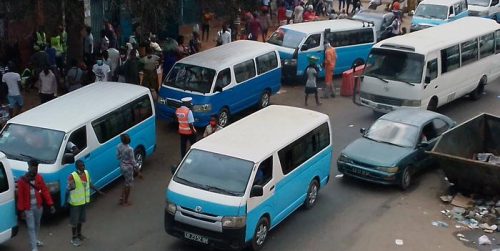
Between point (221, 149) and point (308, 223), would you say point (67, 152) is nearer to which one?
point (221, 149)

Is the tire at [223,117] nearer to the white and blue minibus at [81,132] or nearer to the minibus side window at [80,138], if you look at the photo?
the white and blue minibus at [81,132]

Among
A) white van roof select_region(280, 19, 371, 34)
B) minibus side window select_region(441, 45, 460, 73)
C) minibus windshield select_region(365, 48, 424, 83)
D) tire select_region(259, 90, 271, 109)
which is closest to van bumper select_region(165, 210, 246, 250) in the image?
tire select_region(259, 90, 271, 109)

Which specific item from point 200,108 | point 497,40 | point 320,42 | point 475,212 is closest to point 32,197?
point 200,108

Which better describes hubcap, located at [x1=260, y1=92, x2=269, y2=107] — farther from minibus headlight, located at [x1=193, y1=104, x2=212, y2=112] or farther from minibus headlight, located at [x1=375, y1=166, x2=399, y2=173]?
minibus headlight, located at [x1=375, y1=166, x2=399, y2=173]

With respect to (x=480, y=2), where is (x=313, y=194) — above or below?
below

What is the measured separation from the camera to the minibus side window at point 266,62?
2098 centimetres

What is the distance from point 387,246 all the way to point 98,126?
20.1 ft

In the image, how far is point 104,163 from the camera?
15.0 meters

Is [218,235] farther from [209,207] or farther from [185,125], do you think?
[185,125]

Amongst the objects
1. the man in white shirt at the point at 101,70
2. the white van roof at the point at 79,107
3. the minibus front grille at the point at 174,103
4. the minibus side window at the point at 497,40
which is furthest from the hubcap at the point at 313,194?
the minibus side window at the point at 497,40

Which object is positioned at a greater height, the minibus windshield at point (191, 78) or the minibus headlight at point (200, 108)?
the minibus windshield at point (191, 78)

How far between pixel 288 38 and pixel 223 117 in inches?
245

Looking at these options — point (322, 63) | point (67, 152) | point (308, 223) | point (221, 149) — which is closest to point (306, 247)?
point (308, 223)

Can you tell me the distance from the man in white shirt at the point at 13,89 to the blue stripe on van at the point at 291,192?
818 centimetres
